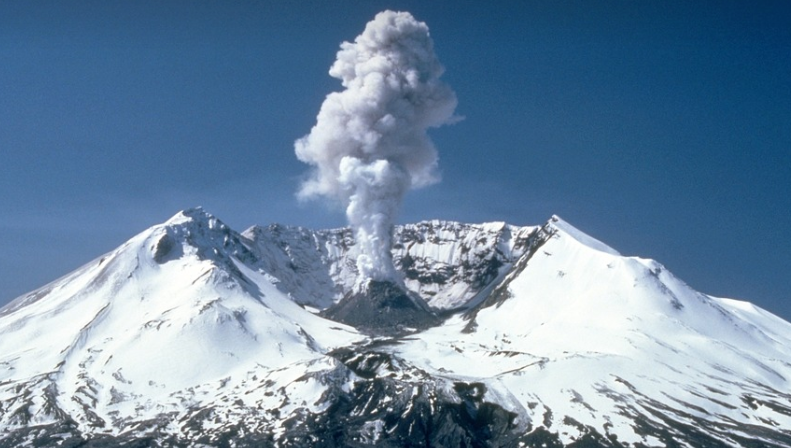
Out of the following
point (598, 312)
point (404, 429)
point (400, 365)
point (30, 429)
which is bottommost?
point (30, 429)

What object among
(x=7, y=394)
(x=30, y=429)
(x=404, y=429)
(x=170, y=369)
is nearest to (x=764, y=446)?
(x=404, y=429)

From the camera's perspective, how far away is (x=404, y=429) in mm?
132875

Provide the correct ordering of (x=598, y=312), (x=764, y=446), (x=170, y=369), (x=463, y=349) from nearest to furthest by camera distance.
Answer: (x=764, y=446)
(x=170, y=369)
(x=463, y=349)
(x=598, y=312)

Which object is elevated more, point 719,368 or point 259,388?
point 719,368

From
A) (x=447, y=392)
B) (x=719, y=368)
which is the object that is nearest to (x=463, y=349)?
(x=447, y=392)

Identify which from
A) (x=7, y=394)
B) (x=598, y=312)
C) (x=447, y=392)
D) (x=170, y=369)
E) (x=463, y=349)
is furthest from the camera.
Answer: (x=598, y=312)

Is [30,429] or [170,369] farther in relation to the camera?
[170,369]

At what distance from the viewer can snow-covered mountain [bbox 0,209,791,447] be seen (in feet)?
440

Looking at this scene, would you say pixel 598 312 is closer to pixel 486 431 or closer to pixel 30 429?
pixel 486 431

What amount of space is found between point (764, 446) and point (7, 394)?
115 meters

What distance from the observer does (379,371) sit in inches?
6024

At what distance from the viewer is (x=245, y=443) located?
13000 cm

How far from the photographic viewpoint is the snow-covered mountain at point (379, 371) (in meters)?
134

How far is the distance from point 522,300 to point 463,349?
3295 cm
